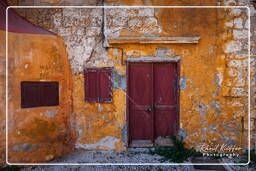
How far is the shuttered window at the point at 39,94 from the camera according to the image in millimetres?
3562

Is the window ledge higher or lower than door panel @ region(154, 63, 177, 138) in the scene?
higher

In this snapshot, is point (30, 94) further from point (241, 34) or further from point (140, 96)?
point (241, 34)

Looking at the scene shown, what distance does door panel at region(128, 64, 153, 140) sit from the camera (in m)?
4.14

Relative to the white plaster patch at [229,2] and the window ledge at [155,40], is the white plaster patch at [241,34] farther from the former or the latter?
the window ledge at [155,40]

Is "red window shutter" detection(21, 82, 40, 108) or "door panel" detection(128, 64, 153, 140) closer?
"red window shutter" detection(21, 82, 40, 108)

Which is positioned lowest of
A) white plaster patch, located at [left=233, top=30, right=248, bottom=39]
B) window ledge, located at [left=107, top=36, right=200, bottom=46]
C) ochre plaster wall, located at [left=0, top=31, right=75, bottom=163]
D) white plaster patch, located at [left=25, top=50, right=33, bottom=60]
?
ochre plaster wall, located at [left=0, top=31, right=75, bottom=163]

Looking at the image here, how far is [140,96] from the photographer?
4164 mm

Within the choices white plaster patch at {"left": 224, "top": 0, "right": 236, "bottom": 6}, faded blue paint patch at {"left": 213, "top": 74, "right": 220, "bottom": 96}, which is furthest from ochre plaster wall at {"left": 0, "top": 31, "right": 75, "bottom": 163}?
white plaster patch at {"left": 224, "top": 0, "right": 236, "bottom": 6}

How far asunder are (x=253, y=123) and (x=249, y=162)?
2.63ft

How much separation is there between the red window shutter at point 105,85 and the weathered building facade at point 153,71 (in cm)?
2

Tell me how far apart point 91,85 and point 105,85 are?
0.31m

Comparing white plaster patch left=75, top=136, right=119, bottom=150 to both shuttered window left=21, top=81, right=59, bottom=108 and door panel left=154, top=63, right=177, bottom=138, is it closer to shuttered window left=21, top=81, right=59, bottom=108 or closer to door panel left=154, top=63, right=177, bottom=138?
door panel left=154, top=63, right=177, bottom=138

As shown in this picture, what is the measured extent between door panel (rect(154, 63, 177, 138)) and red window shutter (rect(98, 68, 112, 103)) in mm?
Result: 1015

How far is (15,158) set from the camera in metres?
3.46
